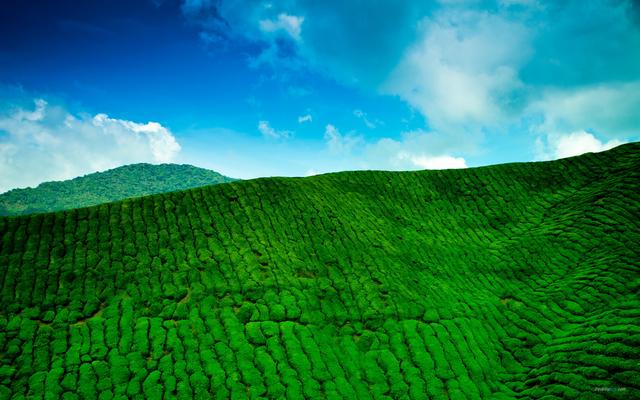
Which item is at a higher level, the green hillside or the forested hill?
the forested hill

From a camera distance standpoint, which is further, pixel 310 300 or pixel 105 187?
pixel 105 187

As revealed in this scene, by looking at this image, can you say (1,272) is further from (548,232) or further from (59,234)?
(548,232)

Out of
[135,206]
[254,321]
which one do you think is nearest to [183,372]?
[254,321]

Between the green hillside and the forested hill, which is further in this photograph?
Result: the forested hill

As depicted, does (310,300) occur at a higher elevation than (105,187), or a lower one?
lower
